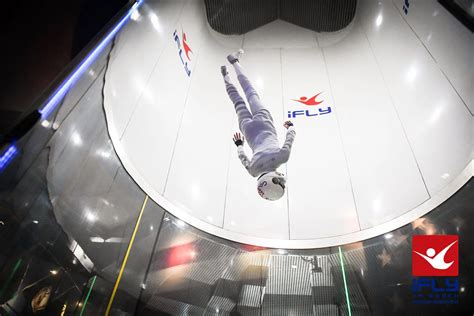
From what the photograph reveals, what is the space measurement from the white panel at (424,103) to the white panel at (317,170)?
898 mm

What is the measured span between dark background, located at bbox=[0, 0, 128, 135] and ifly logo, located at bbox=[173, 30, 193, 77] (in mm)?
2178

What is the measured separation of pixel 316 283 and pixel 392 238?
102 cm

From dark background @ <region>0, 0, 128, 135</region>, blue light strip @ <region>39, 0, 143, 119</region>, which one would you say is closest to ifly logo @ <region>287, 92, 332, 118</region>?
blue light strip @ <region>39, 0, 143, 119</region>

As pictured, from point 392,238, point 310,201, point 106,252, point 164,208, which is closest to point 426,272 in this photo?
point 392,238

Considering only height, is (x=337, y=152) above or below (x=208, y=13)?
below

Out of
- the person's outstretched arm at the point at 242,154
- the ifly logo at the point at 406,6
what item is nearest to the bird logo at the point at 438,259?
the person's outstretched arm at the point at 242,154

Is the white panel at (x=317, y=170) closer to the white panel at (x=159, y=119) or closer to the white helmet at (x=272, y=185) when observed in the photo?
the white helmet at (x=272, y=185)

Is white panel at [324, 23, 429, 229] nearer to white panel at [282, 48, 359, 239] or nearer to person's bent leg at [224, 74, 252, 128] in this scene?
white panel at [282, 48, 359, 239]

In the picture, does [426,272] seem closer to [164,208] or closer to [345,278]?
[345,278]

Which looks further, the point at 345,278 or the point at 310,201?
the point at 310,201

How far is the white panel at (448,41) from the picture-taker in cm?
316

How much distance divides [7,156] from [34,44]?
86 centimetres

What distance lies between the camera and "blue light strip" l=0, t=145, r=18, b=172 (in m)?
1.46

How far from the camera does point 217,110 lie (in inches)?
192
